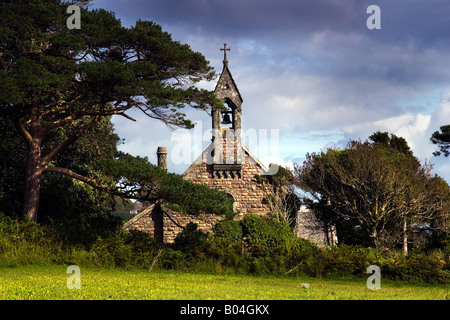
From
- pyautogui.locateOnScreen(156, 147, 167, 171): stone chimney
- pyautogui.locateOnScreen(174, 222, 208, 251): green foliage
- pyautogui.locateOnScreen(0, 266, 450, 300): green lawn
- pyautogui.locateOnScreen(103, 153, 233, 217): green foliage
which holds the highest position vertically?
pyautogui.locateOnScreen(156, 147, 167, 171): stone chimney

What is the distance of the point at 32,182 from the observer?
2341 centimetres

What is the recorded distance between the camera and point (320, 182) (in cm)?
3114

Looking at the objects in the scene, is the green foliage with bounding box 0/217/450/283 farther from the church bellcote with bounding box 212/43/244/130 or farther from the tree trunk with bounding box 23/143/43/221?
the church bellcote with bounding box 212/43/244/130

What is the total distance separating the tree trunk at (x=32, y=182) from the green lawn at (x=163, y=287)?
4.02 metres

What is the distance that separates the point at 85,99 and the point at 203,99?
5328 mm

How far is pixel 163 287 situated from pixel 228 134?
19263 mm

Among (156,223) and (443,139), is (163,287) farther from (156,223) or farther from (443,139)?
(443,139)

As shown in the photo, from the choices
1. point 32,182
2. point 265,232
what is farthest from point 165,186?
point 32,182

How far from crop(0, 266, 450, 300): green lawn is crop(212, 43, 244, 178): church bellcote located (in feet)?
43.1

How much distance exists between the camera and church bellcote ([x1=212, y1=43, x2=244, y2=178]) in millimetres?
32562

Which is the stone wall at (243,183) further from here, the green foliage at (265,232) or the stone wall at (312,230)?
the green foliage at (265,232)

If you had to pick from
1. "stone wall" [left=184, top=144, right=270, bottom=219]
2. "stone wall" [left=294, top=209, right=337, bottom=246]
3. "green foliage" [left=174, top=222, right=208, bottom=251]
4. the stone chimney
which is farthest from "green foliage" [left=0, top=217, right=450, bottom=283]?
the stone chimney
